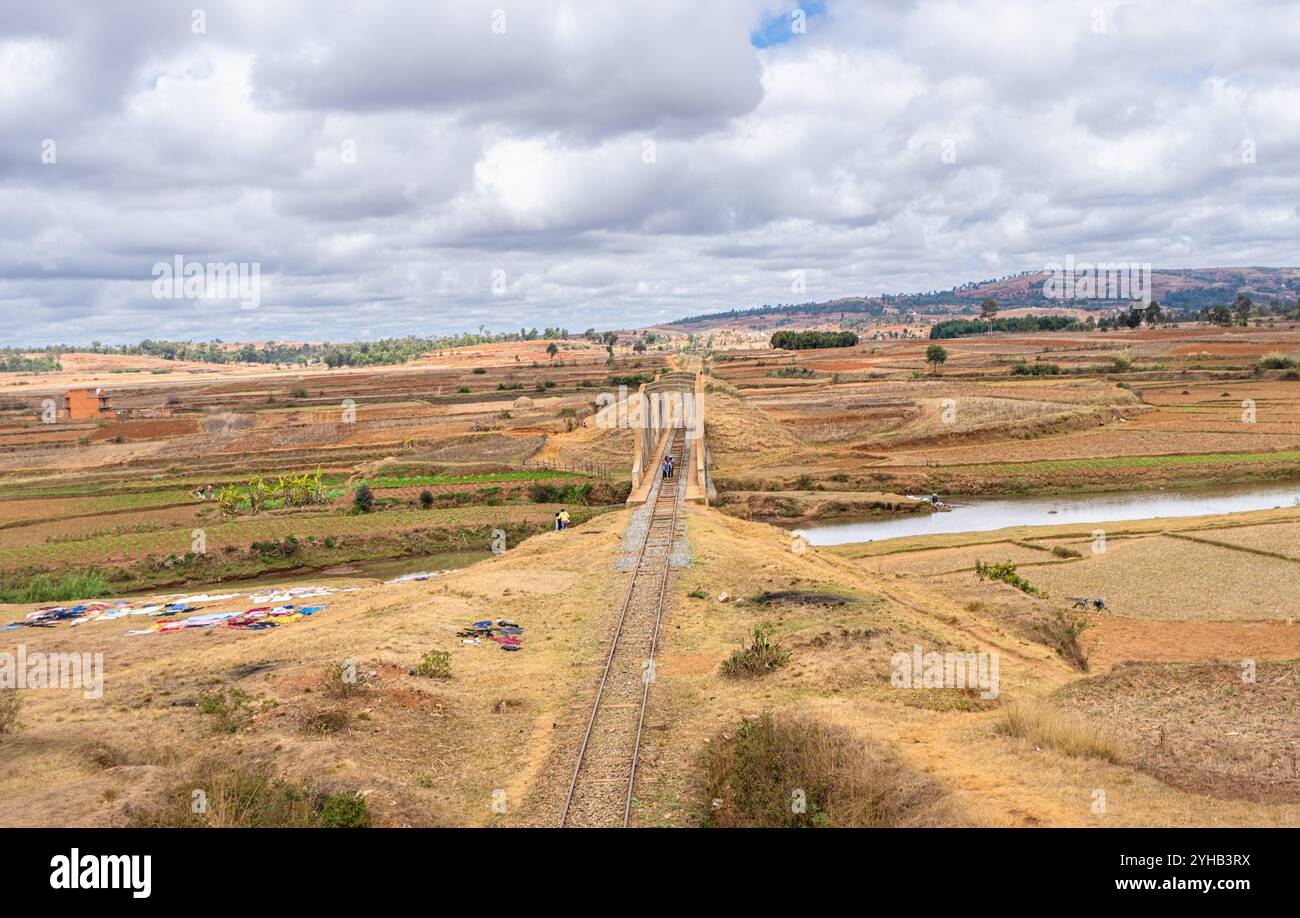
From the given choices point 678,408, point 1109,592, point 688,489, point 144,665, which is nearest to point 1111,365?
point 678,408

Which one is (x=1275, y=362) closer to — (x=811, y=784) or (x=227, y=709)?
(x=811, y=784)

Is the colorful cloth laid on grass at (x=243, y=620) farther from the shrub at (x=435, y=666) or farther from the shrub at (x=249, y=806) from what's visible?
the shrub at (x=249, y=806)

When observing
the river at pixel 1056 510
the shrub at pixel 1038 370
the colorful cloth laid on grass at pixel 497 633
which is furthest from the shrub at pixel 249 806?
the shrub at pixel 1038 370
